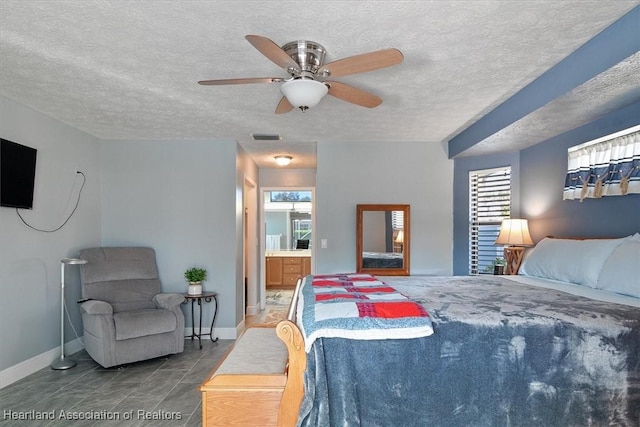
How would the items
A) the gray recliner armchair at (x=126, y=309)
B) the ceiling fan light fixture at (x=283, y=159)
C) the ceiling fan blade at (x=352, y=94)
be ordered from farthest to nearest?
the ceiling fan light fixture at (x=283, y=159), the gray recliner armchair at (x=126, y=309), the ceiling fan blade at (x=352, y=94)

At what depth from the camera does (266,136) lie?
4.55m

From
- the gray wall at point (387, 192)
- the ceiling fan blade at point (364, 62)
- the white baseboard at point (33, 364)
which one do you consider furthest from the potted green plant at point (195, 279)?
the ceiling fan blade at point (364, 62)

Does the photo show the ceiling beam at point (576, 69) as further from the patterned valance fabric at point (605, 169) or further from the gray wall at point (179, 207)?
the gray wall at point (179, 207)

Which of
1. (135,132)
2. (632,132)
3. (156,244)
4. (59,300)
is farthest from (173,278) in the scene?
(632,132)

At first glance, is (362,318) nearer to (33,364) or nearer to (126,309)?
(126,309)

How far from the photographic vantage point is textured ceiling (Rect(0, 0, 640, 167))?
193 cm

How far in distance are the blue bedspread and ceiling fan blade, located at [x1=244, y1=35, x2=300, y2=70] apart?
Answer: 1.46 meters

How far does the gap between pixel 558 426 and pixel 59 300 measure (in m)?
4.37

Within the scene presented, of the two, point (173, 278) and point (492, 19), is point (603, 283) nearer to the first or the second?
point (492, 19)

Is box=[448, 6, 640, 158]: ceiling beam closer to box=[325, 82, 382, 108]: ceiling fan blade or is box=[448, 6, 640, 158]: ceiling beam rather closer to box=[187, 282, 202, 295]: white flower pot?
box=[325, 82, 382, 108]: ceiling fan blade

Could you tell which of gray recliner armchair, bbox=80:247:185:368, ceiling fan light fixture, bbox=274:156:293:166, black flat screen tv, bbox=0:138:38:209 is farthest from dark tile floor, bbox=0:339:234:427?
ceiling fan light fixture, bbox=274:156:293:166

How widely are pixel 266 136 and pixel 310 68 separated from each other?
7.57 ft

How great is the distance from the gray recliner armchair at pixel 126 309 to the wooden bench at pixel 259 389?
1.78 m

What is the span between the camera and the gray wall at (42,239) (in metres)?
3.28
